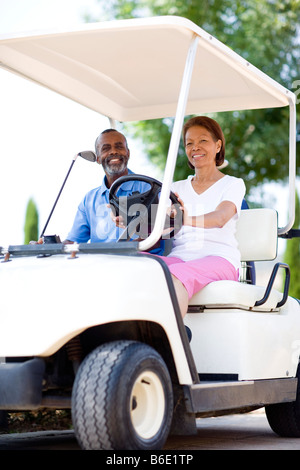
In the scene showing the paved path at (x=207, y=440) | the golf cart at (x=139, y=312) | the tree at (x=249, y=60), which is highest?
the tree at (x=249, y=60)

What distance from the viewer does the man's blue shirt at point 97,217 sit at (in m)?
4.50

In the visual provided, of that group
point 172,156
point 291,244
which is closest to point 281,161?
point 291,244

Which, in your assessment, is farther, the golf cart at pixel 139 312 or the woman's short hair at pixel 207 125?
the woman's short hair at pixel 207 125

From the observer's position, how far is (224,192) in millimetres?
4273

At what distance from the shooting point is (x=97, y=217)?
4598 mm

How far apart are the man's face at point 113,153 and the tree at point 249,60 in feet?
35.6

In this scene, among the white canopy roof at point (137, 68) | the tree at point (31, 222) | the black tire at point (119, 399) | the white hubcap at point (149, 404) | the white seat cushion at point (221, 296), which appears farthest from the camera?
the tree at point (31, 222)

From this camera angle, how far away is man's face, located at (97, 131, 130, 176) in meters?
4.73

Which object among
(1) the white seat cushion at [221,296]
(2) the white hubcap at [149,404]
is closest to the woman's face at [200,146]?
(1) the white seat cushion at [221,296]

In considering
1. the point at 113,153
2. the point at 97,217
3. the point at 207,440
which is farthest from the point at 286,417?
the point at 113,153

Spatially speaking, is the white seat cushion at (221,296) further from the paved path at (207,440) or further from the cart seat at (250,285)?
the paved path at (207,440)

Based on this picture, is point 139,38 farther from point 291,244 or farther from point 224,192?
point 291,244

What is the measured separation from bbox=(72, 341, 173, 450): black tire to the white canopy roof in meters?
1.44
